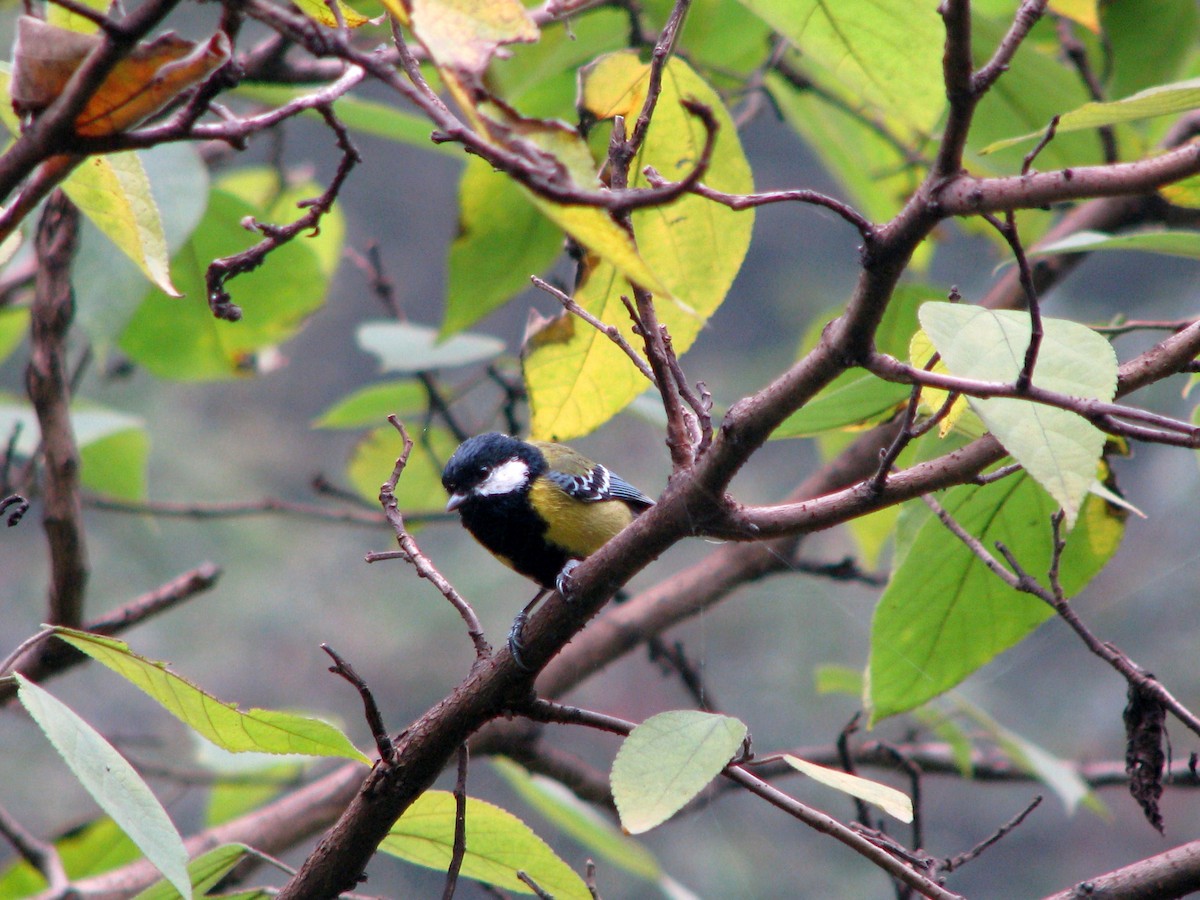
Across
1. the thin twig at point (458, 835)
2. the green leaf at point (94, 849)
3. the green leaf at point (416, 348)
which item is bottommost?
the green leaf at point (94, 849)

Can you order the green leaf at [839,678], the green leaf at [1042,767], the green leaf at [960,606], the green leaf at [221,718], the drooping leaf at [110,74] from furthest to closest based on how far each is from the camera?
the green leaf at [839,678], the green leaf at [1042,767], the green leaf at [960,606], the green leaf at [221,718], the drooping leaf at [110,74]

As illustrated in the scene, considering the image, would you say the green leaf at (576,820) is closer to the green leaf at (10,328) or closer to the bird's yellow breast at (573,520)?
the bird's yellow breast at (573,520)

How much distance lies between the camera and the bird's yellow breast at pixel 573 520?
1942 millimetres

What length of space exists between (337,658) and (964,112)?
1.99ft

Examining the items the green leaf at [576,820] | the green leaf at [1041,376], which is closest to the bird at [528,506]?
the green leaf at [576,820]

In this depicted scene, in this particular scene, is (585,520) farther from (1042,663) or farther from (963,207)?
(1042,663)

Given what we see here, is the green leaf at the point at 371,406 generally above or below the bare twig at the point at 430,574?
below

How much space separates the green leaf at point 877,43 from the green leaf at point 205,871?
86 centimetres

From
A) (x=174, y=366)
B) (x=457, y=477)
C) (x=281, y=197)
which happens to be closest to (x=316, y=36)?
(x=174, y=366)

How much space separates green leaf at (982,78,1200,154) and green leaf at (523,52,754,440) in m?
0.40

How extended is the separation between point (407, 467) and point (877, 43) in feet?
5.02

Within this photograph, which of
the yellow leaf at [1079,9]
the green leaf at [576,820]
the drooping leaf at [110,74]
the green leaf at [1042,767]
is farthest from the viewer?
the green leaf at [576,820]

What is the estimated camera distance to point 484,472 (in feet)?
6.55

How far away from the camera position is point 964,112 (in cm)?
59
